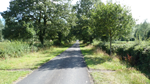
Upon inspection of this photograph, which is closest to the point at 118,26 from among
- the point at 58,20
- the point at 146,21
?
the point at 58,20

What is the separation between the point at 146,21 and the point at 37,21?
60.4m

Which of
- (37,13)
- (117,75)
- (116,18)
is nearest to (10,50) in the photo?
(37,13)

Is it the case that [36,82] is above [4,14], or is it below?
below

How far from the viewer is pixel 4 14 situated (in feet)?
64.5

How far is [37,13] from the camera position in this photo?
66.9 feet

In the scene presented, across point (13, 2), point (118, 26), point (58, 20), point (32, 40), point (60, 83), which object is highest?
point (13, 2)

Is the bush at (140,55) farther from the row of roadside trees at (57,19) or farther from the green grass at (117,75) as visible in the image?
the row of roadside trees at (57,19)

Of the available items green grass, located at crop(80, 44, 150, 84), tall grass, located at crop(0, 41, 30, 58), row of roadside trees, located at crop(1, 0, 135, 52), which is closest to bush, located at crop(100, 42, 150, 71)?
green grass, located at crop(80, 44, 150, 84)

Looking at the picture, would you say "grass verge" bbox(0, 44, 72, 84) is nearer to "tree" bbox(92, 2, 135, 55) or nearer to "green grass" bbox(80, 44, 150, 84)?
"green grass" bbox(80, 44, 150, 84)

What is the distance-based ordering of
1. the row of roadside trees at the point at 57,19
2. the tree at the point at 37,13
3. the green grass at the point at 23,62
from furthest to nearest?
the tree at the point at 37,13 → the row of roadside trees at the point at 57,19 → the green grass at the point at 23,62

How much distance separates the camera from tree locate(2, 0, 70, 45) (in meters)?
18.8

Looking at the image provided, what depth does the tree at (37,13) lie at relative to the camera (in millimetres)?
18847

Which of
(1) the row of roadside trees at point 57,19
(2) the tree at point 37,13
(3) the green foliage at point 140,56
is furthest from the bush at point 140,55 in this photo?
(2) the tree at point 37,13

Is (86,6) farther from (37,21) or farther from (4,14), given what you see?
(4,14)
